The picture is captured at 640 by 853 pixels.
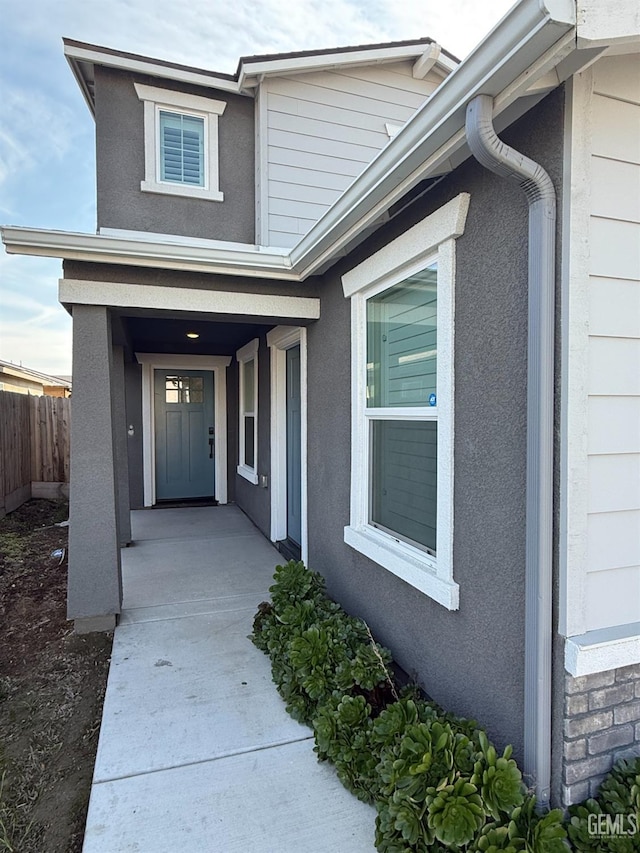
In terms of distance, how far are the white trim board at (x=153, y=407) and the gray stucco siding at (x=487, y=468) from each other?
6241mm

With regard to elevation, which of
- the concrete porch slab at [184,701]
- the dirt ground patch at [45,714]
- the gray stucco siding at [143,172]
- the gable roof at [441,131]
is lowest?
the dirt ground patch at [45,714]

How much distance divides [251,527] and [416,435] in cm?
470

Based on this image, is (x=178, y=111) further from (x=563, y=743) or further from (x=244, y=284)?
(x=563, y=743)

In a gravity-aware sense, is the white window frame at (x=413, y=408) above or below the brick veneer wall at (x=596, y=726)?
above

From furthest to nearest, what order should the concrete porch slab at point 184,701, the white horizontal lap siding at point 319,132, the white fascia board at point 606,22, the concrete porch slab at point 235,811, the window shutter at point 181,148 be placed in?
the white horizontal lap siding at point 319,132
the window shutter at point 181,148
the concrete porch slab at point 184,701
the concrete porch slab at point 235,811
the white fascia board at point 606,22

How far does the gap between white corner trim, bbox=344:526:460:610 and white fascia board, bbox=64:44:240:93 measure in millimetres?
5283

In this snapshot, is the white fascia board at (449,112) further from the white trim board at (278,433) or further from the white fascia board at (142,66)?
the white fascia board at (142,66)

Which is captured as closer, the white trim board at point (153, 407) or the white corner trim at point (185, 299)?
the white corner trim at point (185, 299)

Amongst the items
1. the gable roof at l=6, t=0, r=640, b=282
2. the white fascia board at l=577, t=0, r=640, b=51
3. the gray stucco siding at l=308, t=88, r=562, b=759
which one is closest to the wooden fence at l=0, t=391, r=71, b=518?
the gable roof at l=6, t=0, r=640, b=282

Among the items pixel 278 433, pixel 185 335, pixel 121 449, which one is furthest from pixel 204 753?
pixel 185 335

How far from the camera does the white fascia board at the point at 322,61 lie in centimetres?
554

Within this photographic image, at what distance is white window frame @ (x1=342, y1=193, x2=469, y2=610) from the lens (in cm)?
245

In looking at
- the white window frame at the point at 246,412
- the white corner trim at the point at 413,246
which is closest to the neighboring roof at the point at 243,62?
the white window frame at the point at 246,412

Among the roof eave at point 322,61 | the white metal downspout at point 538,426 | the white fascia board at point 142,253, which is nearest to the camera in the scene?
the white metal downspout at point 538,426
